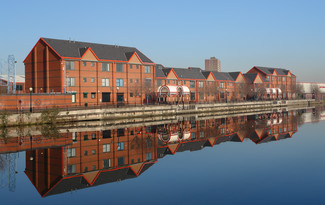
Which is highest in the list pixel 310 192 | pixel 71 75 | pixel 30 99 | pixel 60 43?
pixel 60 43

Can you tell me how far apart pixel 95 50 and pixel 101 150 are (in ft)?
135

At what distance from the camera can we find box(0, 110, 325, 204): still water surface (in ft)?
51.2

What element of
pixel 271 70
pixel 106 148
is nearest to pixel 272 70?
pixel 271 70

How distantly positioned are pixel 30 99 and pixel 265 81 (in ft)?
300

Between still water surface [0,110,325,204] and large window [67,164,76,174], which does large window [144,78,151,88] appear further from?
large window [67,164,76,174]

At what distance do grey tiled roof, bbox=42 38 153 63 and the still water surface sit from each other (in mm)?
28956

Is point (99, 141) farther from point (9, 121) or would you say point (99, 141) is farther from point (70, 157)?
point (9, 121)

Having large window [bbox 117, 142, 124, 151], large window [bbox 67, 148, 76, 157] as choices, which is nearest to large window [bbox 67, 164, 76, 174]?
large window [bbox 67, 148, 76, 157]

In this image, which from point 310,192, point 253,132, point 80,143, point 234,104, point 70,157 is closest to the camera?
point 310,192

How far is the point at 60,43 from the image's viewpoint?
6131 cm

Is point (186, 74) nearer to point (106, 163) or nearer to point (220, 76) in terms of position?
point (220, 76)

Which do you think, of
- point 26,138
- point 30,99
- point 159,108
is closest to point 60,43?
point 30,99

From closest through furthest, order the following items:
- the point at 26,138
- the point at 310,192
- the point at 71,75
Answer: the point at 310,192, the point at 26,138, the point at 71,75

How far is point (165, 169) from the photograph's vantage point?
2102 centimetres
